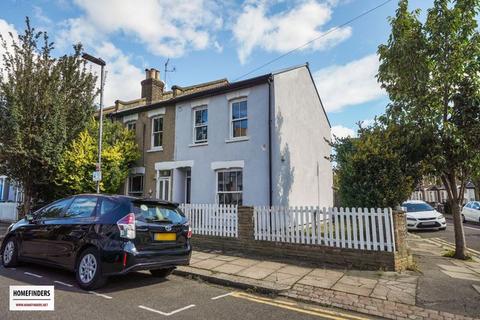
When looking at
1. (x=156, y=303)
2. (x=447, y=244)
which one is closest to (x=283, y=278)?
(x=156, y=303)

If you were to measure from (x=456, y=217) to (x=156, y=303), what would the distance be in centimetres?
841

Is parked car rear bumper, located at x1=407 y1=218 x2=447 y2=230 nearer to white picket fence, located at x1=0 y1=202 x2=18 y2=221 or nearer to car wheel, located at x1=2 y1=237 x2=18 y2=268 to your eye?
car wheel, located at x1=2 y1=237 x2=18 y2=268

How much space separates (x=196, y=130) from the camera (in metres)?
14.3

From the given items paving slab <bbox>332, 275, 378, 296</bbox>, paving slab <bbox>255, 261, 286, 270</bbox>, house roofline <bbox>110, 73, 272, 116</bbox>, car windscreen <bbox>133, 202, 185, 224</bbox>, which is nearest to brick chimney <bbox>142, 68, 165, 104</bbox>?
house roofline <bbox>110, 73, 272, 116</bbox>

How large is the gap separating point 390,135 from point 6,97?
13.8 m

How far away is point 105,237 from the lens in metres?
5.66

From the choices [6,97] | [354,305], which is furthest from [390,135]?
[6,97]

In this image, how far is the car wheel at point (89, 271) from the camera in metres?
5.57

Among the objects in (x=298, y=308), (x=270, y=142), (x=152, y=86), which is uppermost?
(x=152, y=86)

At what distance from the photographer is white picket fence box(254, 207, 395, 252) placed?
7500 millimetres

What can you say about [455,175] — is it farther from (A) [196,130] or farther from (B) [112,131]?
(B) [112,131]

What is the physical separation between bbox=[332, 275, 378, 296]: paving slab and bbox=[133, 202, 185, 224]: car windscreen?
336 centimetres

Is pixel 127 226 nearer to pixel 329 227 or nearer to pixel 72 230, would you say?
pixel 72 230

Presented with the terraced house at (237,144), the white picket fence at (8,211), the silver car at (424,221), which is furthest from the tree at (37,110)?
the silver car at (424,221)
